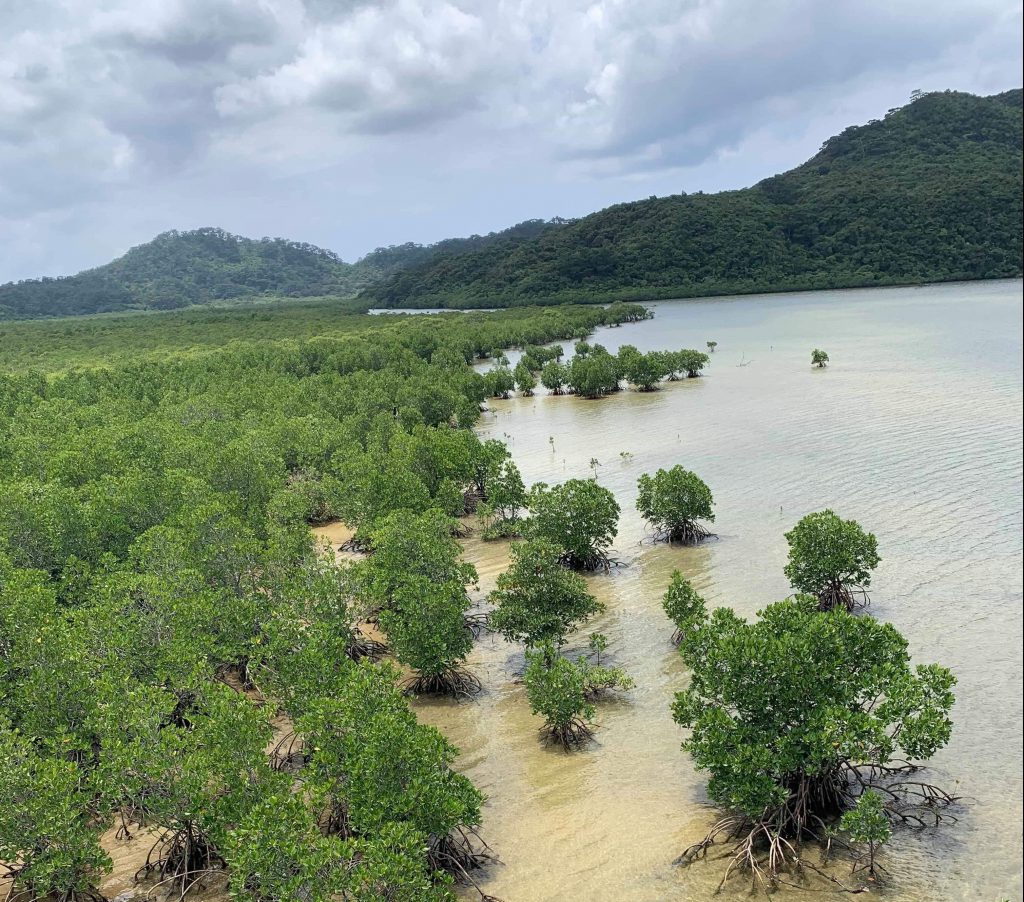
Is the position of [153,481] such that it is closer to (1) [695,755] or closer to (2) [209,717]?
(2) [209,717]

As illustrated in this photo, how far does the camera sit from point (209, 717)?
45.1ft

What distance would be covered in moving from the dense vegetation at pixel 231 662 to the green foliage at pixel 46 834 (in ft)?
0.12

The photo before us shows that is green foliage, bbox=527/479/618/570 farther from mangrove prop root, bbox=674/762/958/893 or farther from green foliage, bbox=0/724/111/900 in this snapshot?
green foliage, bbox=0/724/111/900

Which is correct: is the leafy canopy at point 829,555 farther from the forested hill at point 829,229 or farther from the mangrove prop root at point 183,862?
the forested hill at point 829,229

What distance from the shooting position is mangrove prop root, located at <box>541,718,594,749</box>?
54.7 feet

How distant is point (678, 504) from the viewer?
2784 centimetres

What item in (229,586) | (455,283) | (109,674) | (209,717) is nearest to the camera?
(209,717)

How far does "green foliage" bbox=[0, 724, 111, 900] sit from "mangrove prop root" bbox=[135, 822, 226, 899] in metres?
1.02

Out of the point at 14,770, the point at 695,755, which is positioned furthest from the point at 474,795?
the point at 14,770

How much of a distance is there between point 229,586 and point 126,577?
3135 millimetres

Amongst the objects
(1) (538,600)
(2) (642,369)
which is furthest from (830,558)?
(2) (642,369)

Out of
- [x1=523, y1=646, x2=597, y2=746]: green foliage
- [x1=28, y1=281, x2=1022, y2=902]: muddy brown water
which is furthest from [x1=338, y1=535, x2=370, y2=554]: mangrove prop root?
[x1=523, y1=646, x2=597, y2=746]: green foliage

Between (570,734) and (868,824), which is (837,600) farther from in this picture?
(868,824)

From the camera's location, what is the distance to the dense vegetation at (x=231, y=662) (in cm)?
1168
